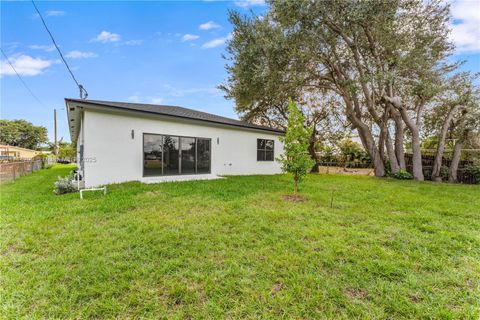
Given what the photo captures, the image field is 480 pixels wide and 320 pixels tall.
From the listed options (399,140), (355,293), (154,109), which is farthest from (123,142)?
(399,140)

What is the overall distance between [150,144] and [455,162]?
14.3 metres

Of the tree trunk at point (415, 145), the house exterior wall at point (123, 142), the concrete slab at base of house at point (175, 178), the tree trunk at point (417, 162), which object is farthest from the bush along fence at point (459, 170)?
the concrete slab at base of house at point (175, 178)

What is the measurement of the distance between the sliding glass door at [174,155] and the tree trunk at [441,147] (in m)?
11.4

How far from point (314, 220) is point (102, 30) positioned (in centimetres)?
1053

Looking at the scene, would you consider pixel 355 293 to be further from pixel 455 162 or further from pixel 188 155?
pixel 455 162

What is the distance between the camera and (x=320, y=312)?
1994mm

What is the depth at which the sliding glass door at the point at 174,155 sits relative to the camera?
842 centimetres

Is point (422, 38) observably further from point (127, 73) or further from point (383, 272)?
point (127, 73)

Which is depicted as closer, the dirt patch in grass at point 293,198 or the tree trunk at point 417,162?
the dirt patch in grass at point 293,198

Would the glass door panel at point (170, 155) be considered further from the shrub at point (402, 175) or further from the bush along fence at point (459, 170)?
the bush along fence at point (459, 170)

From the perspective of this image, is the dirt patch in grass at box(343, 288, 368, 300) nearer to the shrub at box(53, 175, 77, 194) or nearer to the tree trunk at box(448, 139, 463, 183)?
the shrub at box(53, 175, 77, 194)

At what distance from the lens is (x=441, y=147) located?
11242 millimetres

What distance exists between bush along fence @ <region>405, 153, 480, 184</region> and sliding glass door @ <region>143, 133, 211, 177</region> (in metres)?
11.6

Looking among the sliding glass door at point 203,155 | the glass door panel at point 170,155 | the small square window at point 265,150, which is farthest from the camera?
the small square window at point 265,150
